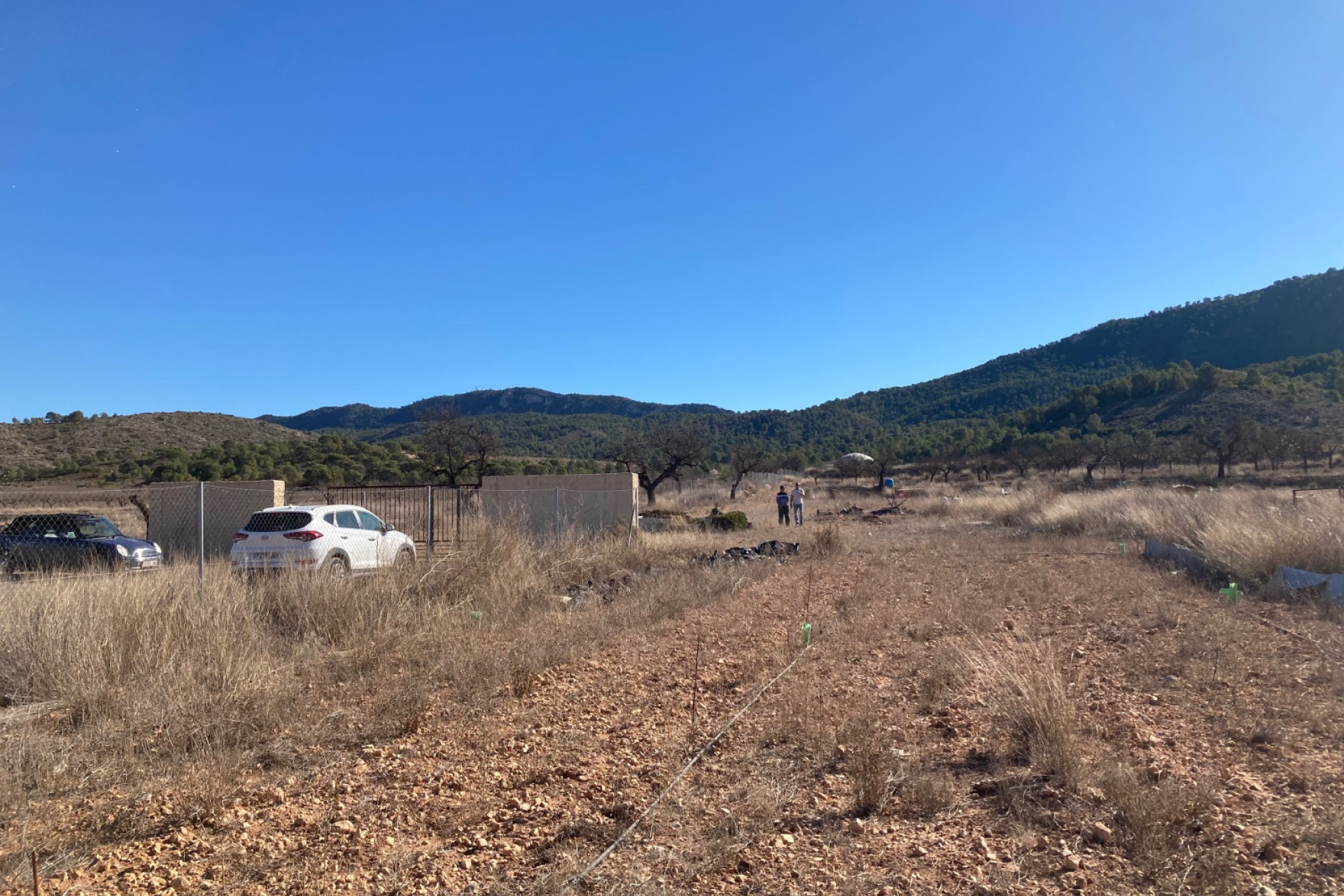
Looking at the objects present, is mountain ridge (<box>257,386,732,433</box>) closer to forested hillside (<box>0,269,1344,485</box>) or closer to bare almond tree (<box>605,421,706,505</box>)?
forested hillside (<box>0,269,1344,485</box>)

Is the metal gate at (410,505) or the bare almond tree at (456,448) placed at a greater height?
the bare almond tree at (456,448)

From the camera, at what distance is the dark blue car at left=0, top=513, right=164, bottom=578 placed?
463 inches

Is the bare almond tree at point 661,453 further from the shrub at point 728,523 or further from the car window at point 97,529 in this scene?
the car window at point 97,529

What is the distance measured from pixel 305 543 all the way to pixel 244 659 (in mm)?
5448

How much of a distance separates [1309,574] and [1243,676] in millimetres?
5319

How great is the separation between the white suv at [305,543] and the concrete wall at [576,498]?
219 inches

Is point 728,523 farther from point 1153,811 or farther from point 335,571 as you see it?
point 1153,811

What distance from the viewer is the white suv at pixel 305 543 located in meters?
11.3

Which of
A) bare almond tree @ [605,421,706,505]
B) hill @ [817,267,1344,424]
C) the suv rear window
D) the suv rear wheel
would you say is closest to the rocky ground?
the suv rear wheel

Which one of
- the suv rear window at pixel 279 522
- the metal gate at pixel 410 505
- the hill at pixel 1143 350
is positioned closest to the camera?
the suv rear window at pixel 279 522

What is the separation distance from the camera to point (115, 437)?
Answer: 4356 cm

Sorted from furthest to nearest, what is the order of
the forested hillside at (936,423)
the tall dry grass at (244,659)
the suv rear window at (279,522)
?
the forested hillside at (936,423)
the suv rear window at (279,522)
the tall dry grass at (244,659)

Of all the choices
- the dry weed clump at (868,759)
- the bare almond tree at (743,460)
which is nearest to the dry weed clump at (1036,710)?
the dry weed clump at (868,759)

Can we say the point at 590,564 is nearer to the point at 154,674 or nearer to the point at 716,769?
the point at 154,674
